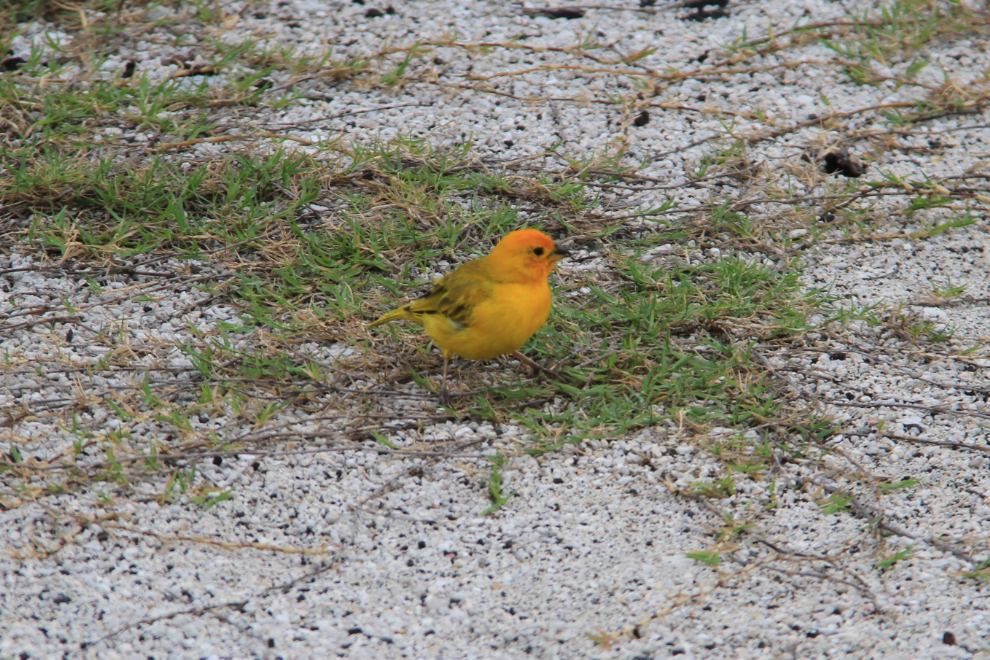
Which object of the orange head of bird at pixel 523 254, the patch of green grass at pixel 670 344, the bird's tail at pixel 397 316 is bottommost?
the patch of green grass at pixel 670 344

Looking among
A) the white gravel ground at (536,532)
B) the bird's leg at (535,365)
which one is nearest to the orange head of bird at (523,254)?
the bird's leg at (535,365)

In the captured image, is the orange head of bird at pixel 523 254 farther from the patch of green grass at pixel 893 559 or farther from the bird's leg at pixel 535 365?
the patch of green grass at pixel 893 559

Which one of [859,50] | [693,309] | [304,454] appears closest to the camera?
[304,454]

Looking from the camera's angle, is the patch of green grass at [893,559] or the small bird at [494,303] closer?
the patch of green grass at [893,559]

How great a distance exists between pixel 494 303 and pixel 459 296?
0.18 m

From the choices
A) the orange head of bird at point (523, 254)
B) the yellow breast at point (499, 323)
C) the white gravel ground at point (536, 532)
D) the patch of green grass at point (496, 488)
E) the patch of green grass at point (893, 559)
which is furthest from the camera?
the orange head of bird at point (523, 254)

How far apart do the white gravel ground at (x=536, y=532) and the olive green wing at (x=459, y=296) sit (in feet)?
1.02

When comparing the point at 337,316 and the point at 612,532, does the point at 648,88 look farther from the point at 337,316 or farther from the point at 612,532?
the point at 612,532

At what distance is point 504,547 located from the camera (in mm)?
2908

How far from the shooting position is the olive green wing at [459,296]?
10.8 ft

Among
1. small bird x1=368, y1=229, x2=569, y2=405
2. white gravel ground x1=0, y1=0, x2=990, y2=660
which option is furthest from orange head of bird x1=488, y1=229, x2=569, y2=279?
white gravel ground x1=0, y1=0, x2=990, y2=660

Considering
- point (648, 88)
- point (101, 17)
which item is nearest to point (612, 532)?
point (648, 88)

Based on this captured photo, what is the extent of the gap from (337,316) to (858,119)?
2881 millimetres

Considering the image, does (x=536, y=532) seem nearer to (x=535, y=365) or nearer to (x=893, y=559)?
(x=535, y=365)
